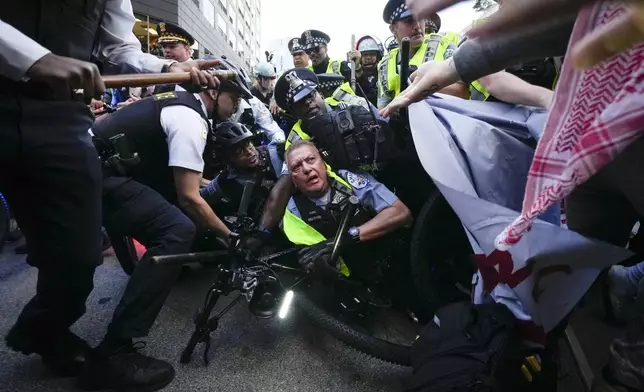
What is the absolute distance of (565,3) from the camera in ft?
1.21

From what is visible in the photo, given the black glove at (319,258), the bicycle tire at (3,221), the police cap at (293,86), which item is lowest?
the bicycle tire at (3,221)

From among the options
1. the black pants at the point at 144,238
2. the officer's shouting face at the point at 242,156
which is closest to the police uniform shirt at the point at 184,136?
the black pants at the point at 144,238

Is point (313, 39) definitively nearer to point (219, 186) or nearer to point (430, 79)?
point (219, 186)

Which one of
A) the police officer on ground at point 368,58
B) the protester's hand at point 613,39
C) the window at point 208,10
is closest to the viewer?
the protester's hand at point 613,39

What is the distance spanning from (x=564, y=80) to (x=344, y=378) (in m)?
1.42

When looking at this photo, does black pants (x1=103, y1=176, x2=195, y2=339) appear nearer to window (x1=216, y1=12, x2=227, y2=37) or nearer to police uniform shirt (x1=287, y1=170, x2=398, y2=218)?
police uniform shirt (x1=287, y1=170, x2=398, y2=218)

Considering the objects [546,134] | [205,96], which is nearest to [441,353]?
[546,134]

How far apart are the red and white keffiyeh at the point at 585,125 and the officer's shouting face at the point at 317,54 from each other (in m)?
4.21

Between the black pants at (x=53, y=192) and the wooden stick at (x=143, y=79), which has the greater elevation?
the wooden stick at (x=143, y=79)

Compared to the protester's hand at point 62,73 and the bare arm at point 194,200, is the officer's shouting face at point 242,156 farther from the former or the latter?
the protester's hand at point 62,73

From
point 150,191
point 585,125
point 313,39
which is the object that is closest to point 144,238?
point 150,191

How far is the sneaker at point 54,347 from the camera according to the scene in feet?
5.09

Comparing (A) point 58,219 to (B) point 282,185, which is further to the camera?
(B) point 282,185

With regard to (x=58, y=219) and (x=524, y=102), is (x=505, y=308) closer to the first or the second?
(x=524, y=102)
